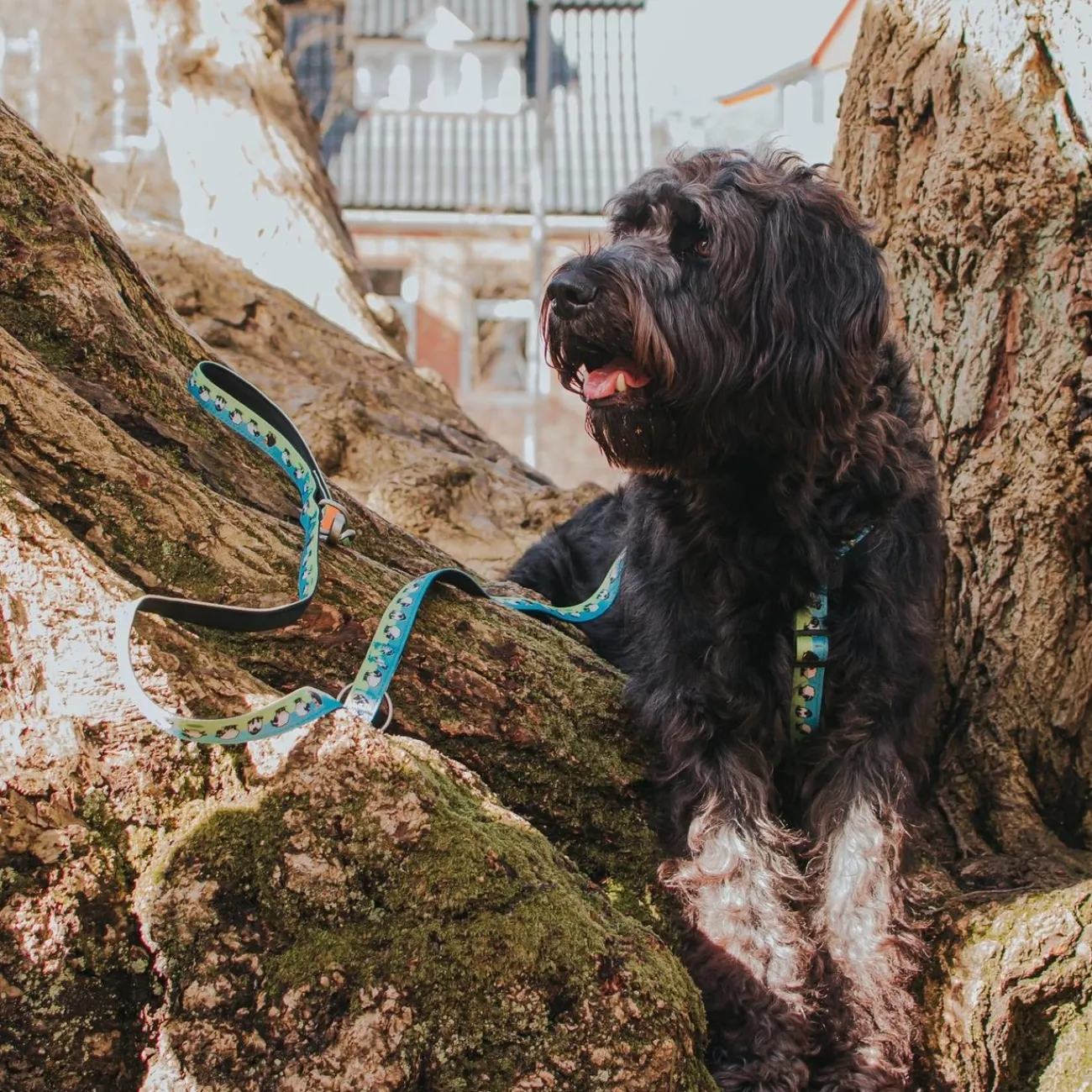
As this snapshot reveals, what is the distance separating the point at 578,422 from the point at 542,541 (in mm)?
18074

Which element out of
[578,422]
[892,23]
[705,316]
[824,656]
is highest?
[892,23]

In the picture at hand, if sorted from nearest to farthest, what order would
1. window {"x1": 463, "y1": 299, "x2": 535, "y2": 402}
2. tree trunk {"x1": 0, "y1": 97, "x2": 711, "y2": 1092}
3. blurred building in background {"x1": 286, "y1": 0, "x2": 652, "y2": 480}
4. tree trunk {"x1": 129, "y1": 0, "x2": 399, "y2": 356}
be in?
tree trunk {"x1": 0, "y1": 97, "x2": 711, "y2": 1092}
tree trunk {"x1": 129, "y1": 0, "x2": 399, "y2": 356}
blurred building in background {"x1": 286, "y1": 0, "x2": 652, "y2": 480}
window {"x1": 463, "y1": 299, "x2": 535, "y2": 402}

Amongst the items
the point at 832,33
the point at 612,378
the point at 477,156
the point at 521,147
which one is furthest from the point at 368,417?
the point at 521,147

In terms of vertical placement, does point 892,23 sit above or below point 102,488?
above

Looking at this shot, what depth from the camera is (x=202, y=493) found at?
279 cm

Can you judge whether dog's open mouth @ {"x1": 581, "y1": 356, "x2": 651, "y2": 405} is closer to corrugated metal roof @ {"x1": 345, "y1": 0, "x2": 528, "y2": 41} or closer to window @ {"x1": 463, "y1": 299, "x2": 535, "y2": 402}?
window @ {"x1": 463, "y1": 299, "x2": 535, "y2": 402}

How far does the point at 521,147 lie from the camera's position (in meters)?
24.3

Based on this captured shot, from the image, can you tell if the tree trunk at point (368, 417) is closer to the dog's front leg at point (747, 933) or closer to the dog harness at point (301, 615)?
the dog harness at point (301, 615)

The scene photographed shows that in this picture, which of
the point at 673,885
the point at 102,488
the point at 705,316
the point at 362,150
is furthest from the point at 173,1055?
the point at 362,150

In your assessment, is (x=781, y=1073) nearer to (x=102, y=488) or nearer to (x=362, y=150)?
(x=102, y=488)

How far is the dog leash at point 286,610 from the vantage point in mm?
2277

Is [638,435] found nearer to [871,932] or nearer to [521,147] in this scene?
[871,932]

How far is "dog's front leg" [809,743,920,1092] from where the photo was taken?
9.59 feet

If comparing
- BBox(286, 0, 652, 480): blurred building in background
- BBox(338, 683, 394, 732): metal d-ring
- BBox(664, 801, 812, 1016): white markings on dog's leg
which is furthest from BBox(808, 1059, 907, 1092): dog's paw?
BBox(286, 0, 652, 480): blurred building in background
